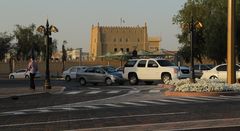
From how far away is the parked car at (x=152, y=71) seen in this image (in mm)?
→ 38500

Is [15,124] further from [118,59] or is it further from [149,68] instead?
[118,59]

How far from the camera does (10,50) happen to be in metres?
97.4

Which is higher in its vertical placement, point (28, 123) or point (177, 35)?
point (177, 35)

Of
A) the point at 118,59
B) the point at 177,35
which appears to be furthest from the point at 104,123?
the point at 118,59

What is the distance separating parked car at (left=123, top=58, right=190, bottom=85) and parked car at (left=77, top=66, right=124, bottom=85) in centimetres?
73

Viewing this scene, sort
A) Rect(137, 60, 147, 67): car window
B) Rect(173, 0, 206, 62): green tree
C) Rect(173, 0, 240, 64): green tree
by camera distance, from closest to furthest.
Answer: Rect(137, 60, 147, 67): car window → Rect(173, 0, 240, 64): green tree → Rect(173, 0, 206, 62): green tree

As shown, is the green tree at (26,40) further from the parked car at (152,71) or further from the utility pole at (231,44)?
Answer: the utility pole at (231,44)

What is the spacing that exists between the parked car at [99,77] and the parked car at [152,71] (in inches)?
28.8

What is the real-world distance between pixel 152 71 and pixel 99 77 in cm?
431

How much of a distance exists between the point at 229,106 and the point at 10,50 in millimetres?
81368

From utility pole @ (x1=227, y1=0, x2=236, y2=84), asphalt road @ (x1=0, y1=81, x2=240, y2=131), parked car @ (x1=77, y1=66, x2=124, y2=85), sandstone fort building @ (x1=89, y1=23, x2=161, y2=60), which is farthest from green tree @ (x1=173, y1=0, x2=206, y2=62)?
sandstone fort building @ (x1=89, y1=23, x2=161, y2=60)

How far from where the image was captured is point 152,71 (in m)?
39.4

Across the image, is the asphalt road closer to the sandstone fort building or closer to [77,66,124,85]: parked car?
[77,66,124,85]: parked car

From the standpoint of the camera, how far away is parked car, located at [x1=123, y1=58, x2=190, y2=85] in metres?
38.5
